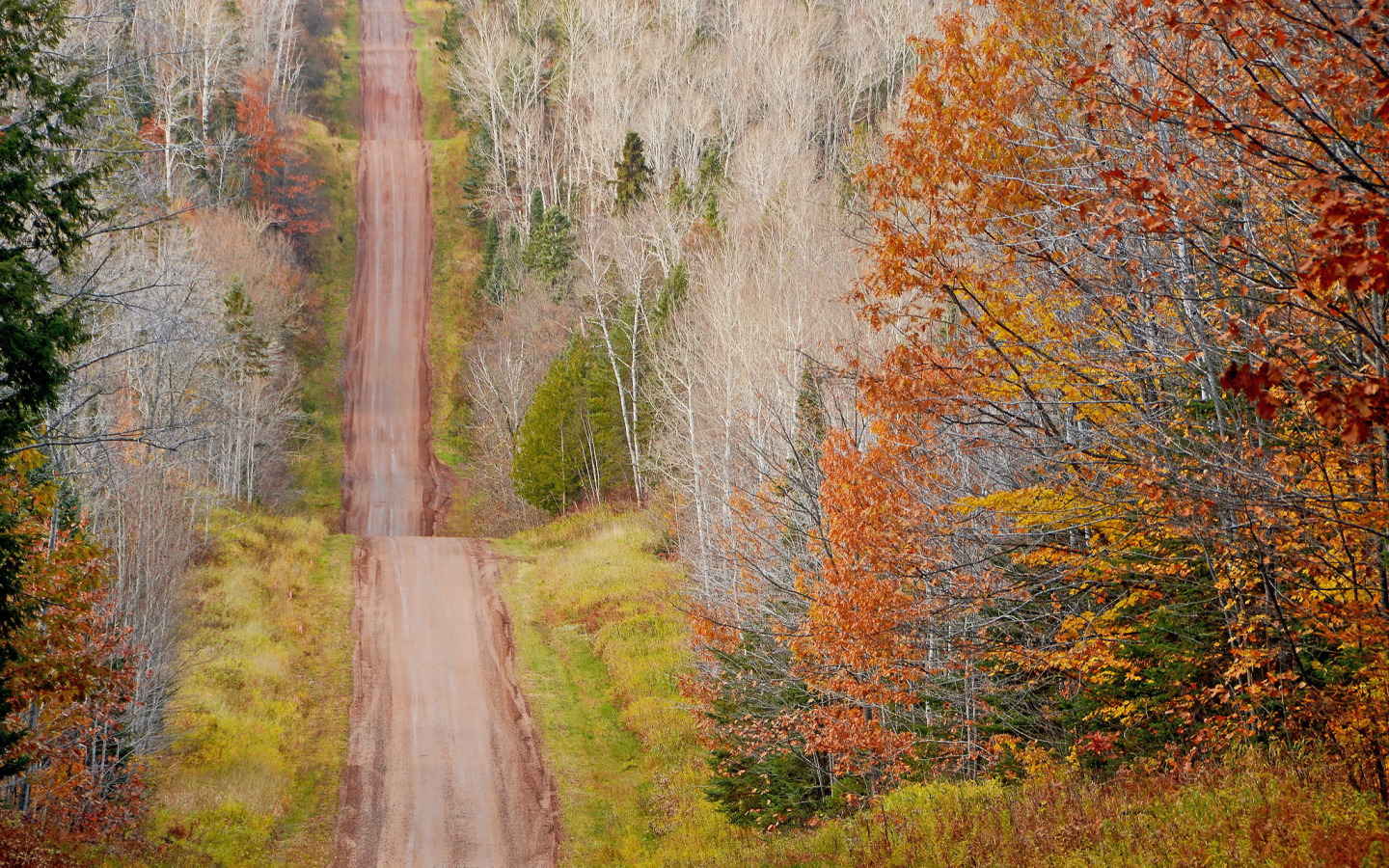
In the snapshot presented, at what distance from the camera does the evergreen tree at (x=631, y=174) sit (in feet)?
160

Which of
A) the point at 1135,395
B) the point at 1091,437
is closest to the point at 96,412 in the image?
the point at 1091,437

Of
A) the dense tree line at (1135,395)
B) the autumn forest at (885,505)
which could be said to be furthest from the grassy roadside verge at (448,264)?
the dense tree line at (1135,395)

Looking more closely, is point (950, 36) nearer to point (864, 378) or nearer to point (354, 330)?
point (864, 378)

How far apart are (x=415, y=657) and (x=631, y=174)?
99.1ft

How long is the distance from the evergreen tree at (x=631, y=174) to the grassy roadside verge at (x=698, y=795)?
57.7ft

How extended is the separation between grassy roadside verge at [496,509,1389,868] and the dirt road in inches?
34.6

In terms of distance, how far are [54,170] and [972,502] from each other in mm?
9459

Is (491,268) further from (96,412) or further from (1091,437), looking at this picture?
(1091,437)

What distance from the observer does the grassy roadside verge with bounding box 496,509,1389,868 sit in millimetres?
7352

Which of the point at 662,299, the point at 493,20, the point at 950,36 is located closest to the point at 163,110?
the point at 493,20

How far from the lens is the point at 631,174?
4981cm

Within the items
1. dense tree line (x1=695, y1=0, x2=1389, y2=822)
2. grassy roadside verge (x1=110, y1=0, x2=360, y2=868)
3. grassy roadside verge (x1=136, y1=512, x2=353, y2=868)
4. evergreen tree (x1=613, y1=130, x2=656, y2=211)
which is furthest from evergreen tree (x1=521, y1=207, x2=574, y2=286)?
dense tree line (x1=695, y1=0, x2=1389, y2=822)

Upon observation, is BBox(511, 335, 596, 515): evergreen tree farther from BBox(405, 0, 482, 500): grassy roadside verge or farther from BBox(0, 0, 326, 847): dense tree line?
BBox(0, 0, 326, 847): dense tree line

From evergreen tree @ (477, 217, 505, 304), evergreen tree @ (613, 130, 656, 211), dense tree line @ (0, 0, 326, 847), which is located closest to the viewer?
dense tree line @ (0, 0, 326, 847)
